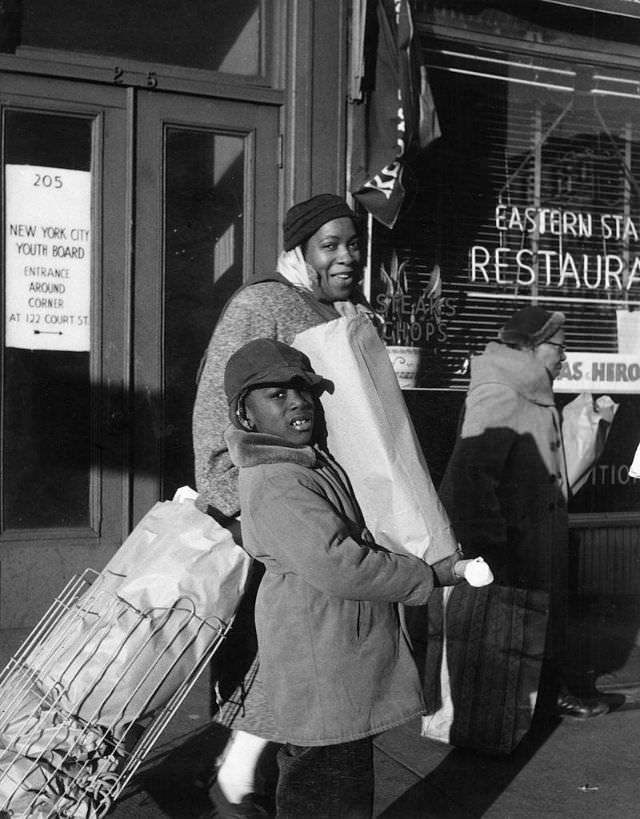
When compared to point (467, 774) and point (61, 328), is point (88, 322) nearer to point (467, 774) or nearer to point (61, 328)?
point (61, 328)

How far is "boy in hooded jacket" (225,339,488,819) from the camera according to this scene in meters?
2.75

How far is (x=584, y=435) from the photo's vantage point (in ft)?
15.9

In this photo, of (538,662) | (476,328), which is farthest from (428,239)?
(538,662)

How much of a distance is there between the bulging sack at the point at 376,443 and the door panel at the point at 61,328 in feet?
9.18

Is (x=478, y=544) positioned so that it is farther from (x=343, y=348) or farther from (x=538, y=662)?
(x=343, y=348)

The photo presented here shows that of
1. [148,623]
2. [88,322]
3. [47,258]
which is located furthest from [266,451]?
[47,258]

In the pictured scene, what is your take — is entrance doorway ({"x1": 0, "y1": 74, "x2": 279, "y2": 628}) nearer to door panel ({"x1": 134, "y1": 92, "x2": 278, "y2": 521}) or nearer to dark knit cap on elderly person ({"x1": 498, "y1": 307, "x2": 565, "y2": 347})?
door panel ({"x1": 134, "y1": 92, "x2": 278, "y2": 521})

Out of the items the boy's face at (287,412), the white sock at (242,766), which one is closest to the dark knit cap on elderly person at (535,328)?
the boy's face at (287,412)

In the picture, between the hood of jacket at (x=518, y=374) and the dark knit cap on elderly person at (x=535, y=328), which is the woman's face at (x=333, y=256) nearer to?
the hood of jacket at (x=518, y=374)

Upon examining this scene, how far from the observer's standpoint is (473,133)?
6512 millimetres

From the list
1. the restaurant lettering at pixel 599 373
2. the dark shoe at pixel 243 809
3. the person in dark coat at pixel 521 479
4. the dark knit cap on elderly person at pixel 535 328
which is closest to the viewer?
the dark shoe at pixel 243 809

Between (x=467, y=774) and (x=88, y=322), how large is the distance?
2.93m

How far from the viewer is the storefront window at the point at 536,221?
6402 mm

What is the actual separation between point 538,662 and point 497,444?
912 mm
